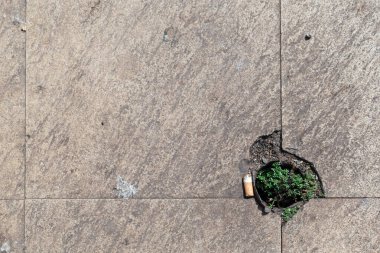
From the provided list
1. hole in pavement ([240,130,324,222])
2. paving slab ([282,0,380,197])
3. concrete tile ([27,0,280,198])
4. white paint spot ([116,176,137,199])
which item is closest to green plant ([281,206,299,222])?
hole in pavement ([240,130,324,222])

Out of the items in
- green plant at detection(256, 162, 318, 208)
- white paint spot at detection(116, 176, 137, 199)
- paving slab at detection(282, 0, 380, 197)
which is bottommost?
green plant at detection(256, 162, 318, 208)

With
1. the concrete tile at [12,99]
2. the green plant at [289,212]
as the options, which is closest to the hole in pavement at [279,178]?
the green plant at [289,212]

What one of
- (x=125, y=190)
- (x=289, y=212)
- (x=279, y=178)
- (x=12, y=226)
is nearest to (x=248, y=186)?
(x=279, y=178)

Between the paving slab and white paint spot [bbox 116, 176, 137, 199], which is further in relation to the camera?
white paint spot [bbox 116, 176, 137, 199]

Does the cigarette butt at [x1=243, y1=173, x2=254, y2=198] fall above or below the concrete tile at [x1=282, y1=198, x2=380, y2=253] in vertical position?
above

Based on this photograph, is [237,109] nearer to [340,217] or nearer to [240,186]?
[240,186]

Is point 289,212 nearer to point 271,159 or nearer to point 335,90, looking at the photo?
point 271,159

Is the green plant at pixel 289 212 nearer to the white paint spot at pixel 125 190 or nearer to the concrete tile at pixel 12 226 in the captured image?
the white paint spot at pixel 125 190

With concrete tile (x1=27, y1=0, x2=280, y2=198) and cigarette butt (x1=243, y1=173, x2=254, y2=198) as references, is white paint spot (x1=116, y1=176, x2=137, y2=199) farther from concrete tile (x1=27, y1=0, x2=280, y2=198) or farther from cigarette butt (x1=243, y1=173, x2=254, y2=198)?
cigarette butt (x1=243, y1=173, x2=254, y2=198)
